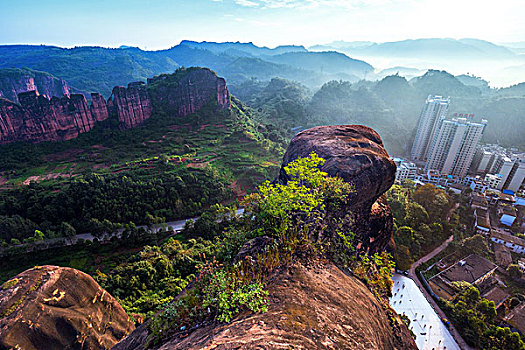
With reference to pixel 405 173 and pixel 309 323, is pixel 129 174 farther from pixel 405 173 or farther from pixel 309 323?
pixel 405 173

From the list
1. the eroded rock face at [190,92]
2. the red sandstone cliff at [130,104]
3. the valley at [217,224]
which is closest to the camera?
the valley at [217,224]

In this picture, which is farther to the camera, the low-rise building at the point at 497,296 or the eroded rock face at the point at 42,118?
the eroded rock face at the point at 42,118

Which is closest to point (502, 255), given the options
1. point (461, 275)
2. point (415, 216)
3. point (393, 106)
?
point (461, 275)

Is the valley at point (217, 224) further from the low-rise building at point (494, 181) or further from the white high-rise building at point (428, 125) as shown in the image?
the white high-rise building at point (428, 125)

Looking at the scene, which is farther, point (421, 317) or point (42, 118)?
point (42, 118)

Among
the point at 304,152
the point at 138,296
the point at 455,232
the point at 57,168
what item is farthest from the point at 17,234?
the point at 455,232

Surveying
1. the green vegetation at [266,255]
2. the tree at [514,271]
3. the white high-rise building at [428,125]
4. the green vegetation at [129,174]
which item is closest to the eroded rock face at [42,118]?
the green vegetation at [129,174]

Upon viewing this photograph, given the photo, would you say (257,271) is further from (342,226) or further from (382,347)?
(342,226)
